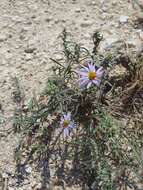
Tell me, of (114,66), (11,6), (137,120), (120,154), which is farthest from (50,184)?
(11,6)

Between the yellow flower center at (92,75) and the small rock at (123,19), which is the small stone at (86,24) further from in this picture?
the yellow flower center at (92,75)

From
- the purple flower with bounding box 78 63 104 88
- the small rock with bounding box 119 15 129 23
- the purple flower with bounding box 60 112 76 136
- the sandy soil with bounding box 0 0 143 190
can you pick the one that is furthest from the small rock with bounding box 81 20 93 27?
the purple flower with bounding box 60 112 76 136

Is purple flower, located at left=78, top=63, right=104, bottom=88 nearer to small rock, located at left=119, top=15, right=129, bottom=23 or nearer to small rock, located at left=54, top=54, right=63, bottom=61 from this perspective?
small rock, located at left=54, top=54, right=63, bottom=61

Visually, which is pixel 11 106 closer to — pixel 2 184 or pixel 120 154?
pixel 2 184

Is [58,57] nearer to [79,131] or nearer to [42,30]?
[42,30]

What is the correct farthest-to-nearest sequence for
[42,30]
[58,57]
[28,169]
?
1. [42,30]
2. [58,57]
3. [28,169]

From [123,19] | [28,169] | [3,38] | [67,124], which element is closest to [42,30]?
[3,38]

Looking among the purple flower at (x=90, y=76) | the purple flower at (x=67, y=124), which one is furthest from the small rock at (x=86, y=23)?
the purple flower at (x=67, y=124)
